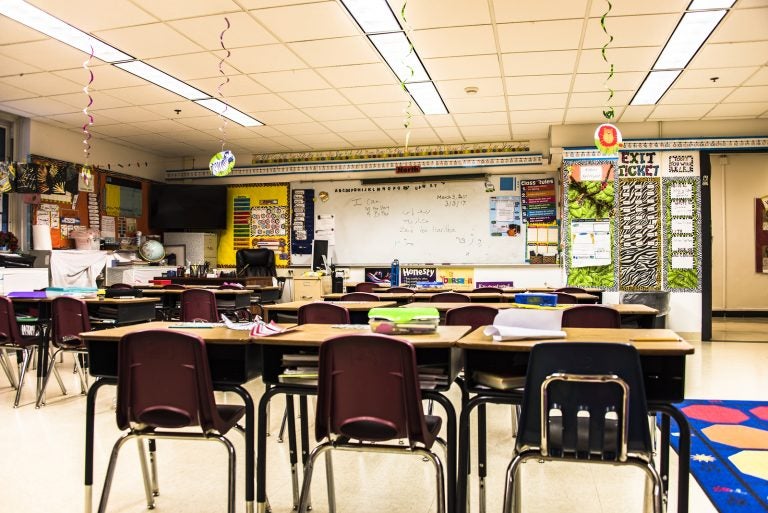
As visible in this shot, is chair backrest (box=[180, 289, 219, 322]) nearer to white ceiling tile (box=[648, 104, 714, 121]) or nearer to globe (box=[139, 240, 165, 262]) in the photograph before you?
globe (box=[139, 240, 165, 262])

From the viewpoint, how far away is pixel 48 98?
6.78 m

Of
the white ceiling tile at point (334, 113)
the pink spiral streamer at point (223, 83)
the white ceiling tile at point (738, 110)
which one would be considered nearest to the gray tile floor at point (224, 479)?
the pink spiral streamer at point (223, 83)

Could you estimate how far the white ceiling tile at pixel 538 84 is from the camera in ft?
20.1

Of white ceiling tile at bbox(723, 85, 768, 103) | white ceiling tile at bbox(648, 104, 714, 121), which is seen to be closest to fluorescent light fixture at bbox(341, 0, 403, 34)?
white ceiling tile at bbox(648, 104, 714, 121)

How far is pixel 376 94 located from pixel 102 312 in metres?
3.80

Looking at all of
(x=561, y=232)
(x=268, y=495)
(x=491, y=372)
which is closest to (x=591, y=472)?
(x=491, y=372)

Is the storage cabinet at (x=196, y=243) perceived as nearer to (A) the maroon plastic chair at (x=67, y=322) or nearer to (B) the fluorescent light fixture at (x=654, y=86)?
(A) the maroon plastic chair at (x=67, y=322)

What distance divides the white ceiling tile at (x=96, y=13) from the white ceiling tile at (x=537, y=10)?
281 centimetres

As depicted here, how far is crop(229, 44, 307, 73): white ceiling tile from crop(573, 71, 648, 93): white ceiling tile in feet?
9.91

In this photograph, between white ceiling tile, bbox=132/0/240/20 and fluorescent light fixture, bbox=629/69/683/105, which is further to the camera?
fluorescent light fixture, bbox=629/69/683/105

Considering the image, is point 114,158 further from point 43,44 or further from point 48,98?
point 43,44

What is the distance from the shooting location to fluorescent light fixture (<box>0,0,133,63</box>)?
449 centimetres

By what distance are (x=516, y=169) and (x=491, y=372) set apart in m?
7.35

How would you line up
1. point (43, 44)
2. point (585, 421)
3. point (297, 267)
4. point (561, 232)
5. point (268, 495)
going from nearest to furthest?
1. point (585, 421)
2. point (268, 495)
3. point (43, 44)
4. point (561, 232)
5. point (297, 267)
